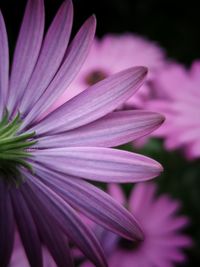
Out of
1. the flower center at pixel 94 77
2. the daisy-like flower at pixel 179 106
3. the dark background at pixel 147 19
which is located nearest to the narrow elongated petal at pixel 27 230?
the daisy-like flower at pixel 179 106

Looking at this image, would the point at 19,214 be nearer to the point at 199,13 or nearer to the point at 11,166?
the point at 11,166

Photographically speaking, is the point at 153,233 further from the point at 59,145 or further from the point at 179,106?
the point at 59,145

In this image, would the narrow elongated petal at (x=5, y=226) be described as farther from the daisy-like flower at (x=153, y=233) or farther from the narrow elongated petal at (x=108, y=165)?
the daisy-like flower at (x=153, y=233)

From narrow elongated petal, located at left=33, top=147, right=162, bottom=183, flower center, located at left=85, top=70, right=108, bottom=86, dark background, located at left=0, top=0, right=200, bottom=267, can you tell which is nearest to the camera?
narrow elongated petal, located at left=33, top=147, right=162, bottom=183

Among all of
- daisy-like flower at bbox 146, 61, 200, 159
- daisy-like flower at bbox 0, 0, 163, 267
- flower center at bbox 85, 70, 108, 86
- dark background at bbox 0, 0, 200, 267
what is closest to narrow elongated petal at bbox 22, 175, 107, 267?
daisy-like flower at bbox 0, 0, 163, 267

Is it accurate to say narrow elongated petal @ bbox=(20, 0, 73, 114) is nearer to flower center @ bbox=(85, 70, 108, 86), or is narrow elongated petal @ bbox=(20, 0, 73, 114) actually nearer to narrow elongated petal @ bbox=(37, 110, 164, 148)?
narrow elongated petal @ bbox=(37, 110, 164, 148)

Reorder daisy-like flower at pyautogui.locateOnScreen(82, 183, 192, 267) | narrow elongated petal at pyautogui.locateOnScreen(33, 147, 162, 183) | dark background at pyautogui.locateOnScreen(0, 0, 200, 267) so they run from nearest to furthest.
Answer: narrow elongated petal at pyautogui.locateOnScreen(33, 147, 162, 183)
daisy-like flower at pyautogui.locateOnScreen(82, 183, 192, 267)
dark background at pyautogui.locateOnScreen(0, 0, 200, 267)
